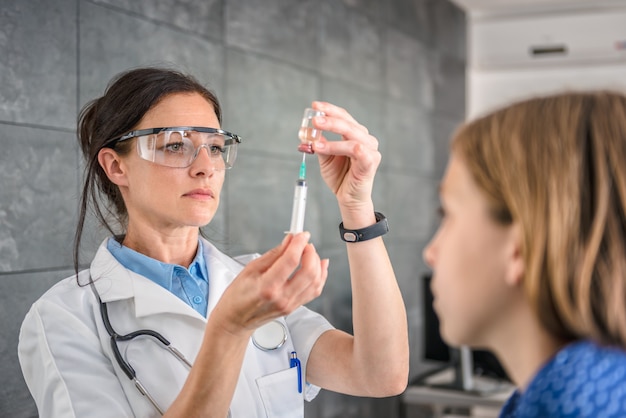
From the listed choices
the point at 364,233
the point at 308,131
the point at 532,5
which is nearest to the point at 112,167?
the point at 308,131

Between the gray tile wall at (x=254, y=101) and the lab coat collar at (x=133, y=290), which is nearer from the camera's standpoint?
the lab coat collar at (x=133, y=290)

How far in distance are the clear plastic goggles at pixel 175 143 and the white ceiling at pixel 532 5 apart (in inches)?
166

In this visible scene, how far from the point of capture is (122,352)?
1.50 m

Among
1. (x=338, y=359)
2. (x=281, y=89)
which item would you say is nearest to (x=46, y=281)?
(x=338, y=359)

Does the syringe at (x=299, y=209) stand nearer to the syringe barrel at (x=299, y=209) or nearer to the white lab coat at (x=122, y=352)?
the syringe barrel at (x=299, y=209)

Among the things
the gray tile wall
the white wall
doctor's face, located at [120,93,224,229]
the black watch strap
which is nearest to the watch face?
the black watch strap

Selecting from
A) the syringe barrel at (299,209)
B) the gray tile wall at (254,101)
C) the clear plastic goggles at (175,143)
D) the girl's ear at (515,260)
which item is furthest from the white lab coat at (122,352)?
the girl's ear at (515,260)

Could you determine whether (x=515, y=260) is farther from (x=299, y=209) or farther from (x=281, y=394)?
(x=281, y=394)

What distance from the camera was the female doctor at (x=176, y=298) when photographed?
57.1 inches

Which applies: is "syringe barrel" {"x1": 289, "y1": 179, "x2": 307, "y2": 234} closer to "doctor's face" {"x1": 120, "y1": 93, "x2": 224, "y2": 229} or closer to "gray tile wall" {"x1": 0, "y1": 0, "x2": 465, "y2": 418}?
"doctor's face" {"x1": 120, "y1": 93, "x2": 224, "y2": 229}

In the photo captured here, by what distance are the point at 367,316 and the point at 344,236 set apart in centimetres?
20

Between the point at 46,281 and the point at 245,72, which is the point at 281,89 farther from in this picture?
the point at 46,281

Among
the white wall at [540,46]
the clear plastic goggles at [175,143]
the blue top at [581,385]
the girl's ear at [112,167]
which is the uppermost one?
the white wall at [540,46]

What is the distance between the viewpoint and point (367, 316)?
162cm
